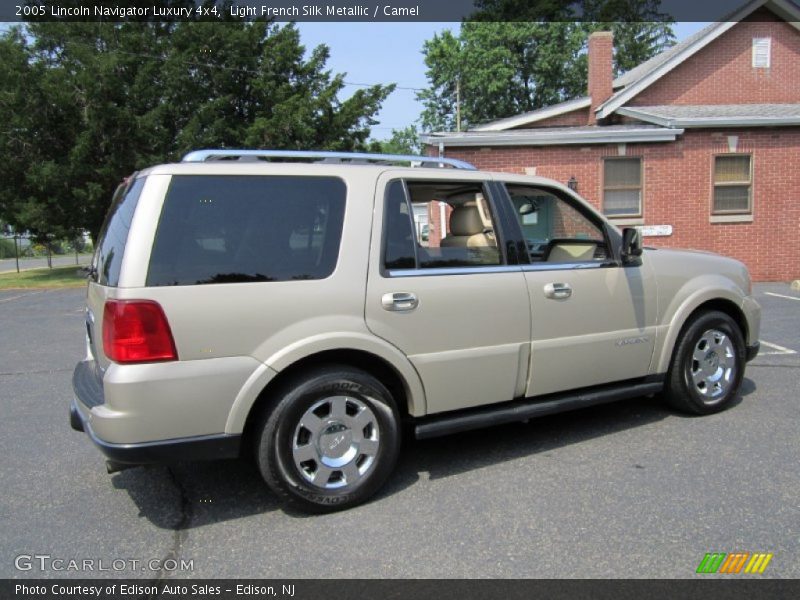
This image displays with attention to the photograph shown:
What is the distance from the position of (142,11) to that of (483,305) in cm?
2256

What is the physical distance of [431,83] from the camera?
39000mm

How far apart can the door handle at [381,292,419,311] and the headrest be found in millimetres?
776

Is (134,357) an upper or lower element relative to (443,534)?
upper

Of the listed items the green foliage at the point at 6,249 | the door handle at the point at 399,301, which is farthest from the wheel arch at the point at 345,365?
the green foliage at the point at 6,249

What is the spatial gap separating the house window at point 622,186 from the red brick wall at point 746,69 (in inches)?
135

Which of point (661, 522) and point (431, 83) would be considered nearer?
point (661, 522)

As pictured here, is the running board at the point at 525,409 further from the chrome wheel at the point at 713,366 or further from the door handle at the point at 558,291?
the door handle at the point at 558,291

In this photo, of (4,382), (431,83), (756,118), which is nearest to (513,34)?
A: (431,83)

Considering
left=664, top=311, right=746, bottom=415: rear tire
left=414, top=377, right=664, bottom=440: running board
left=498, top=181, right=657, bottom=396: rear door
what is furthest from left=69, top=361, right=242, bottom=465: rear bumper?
left=664, top=311, right=746, bottom=415: rear tire

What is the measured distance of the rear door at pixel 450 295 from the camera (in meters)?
3.46

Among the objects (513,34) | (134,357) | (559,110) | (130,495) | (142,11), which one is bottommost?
(130,495)

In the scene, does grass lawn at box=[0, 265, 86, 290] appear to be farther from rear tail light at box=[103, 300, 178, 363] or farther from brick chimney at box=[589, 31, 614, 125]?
rear tail light at box=[103, 300, 178, 363]

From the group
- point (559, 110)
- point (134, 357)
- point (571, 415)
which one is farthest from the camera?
point (559, 110)

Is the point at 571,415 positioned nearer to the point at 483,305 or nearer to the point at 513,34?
the point at 483,305
